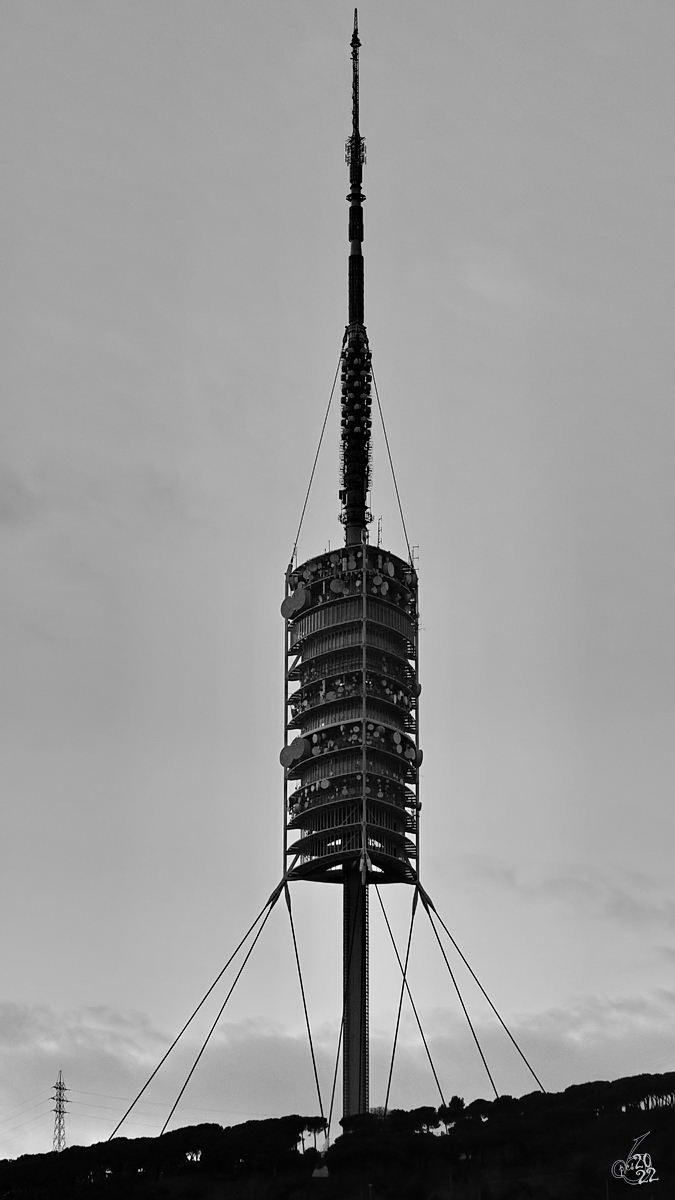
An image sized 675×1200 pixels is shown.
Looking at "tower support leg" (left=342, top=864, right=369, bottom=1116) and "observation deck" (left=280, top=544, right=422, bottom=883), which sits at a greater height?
"observation deck" (left=280, top=544, right=422, bottom=883)

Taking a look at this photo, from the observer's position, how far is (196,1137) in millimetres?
189375

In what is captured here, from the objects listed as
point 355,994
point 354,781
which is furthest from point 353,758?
point 355,994

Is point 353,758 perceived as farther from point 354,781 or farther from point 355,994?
point 355,994

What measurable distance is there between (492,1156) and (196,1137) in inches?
987

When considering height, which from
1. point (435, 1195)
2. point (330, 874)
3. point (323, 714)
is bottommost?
point (435, 1195)

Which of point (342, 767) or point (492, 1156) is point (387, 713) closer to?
point (342, 767)

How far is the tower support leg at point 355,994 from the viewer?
188125mm

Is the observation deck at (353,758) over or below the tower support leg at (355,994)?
over

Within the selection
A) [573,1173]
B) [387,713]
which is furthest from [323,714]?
[573,1173]

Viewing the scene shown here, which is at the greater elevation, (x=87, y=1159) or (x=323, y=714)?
(x=323, y=714)

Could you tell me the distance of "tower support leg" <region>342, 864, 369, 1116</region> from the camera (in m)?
188

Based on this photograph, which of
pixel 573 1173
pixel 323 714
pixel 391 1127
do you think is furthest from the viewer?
pixel 323 714

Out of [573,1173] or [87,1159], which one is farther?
[87,1159]

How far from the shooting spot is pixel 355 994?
190125mm
